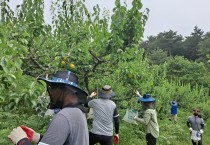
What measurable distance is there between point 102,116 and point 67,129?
12.0 feet

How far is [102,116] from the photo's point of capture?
234 inches

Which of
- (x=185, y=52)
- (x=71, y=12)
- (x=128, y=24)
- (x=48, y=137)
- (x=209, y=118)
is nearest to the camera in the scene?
(x=48, y=137)

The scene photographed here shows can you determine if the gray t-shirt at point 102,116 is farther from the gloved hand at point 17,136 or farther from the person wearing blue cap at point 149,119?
the gloved hand at point 17,136

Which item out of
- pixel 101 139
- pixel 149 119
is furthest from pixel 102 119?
pixel 149 119

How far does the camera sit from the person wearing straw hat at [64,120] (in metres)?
2.28

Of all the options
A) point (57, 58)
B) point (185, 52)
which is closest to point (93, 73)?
point (57, 58)

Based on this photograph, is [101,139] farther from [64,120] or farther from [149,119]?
[64,120]

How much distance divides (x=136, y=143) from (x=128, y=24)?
14.0ft

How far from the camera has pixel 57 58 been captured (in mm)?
5375

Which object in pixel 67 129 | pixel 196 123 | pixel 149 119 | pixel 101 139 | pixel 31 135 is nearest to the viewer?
pixel 67 129

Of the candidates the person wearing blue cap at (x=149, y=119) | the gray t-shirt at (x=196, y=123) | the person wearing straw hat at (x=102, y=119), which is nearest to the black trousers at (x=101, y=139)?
the person wearing straw hat at (x=102, y=119)

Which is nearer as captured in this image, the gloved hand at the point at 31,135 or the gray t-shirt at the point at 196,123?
the gloved hand at the point at 31,135

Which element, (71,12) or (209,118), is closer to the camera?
(71,12)

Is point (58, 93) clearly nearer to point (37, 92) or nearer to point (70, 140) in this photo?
point (37, 92)
